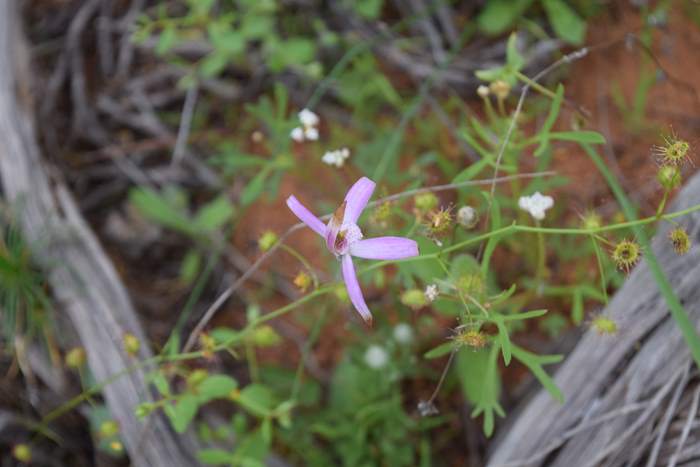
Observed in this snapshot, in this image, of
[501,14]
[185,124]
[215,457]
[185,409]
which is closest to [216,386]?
[185,409]

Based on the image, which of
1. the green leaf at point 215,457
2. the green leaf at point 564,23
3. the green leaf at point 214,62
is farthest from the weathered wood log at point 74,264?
the green leaf at point 564,23

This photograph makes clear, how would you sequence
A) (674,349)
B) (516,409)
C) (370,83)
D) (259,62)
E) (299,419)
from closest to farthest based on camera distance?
(674,349) < (516,409) < (299,419) < (370,83) < (259,62)

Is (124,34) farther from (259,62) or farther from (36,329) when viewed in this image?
(36,329)

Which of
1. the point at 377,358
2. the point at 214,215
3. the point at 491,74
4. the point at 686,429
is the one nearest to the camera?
the point at 686,429

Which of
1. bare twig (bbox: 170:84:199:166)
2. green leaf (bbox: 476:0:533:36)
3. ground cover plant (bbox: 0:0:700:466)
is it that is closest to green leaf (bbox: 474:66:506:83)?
ground cover plant (bbox: 0:0:700:466)

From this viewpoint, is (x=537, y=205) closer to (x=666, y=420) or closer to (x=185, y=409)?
(x=666, y=420)

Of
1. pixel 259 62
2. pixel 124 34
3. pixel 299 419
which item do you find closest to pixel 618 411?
pixel 299 419

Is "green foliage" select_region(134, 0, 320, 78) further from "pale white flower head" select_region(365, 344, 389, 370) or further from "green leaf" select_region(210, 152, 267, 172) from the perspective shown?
"pale white flower head" select_region(365, 344, 389, 370)
